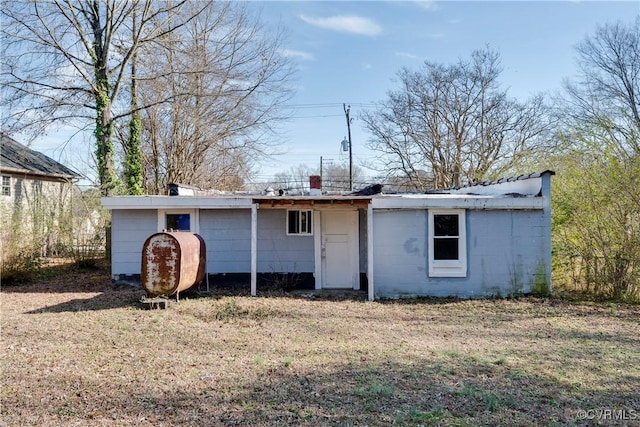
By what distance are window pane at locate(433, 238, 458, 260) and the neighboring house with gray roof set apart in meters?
10.6

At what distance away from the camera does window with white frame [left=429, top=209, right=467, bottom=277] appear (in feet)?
31.7

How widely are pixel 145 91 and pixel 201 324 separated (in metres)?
14.2

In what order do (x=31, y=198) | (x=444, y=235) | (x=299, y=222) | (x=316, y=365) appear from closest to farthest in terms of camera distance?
(x=316, y=365) < (x=444, y=235) < (x=299, y=222) < (x=31, y=198)

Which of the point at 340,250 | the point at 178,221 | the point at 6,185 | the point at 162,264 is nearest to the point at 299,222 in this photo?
the point at 340,250

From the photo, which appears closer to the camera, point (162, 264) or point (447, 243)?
point (162, 264)

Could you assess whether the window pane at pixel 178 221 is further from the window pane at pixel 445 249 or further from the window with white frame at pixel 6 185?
the window with white frame at pixel 6 185

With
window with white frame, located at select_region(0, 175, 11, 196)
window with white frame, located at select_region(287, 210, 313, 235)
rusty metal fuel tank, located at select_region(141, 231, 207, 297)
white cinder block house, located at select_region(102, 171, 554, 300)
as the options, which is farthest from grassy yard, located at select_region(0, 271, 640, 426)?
window with white frame, located at select_region(0, 175, 11, 196)

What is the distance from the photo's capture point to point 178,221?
10844 mm

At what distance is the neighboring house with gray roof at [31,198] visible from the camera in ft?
38.5

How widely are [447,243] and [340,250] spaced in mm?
2536

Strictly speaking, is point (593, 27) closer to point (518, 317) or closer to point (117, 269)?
point (518, 317)

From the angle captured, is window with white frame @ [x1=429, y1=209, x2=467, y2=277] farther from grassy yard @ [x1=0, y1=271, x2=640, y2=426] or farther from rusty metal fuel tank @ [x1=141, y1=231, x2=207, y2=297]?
→ rusty metal fuel tank @ [x1=141, y1=231, x2=207, y2=297]

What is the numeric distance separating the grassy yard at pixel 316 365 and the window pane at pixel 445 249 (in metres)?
1.39

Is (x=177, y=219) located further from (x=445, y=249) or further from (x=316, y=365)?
(x=316, y=365)
